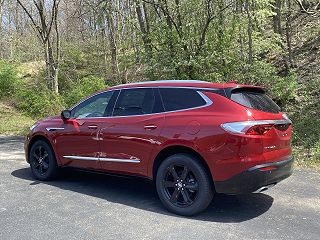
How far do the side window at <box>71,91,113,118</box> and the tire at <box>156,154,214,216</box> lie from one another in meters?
1.54

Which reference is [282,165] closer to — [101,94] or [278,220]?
[278,220]

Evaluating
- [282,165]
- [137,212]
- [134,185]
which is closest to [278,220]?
[282,165]

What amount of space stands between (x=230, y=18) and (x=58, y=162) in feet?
24.5

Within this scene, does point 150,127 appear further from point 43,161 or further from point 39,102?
point 39,102

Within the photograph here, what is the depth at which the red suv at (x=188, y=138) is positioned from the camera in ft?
15.0

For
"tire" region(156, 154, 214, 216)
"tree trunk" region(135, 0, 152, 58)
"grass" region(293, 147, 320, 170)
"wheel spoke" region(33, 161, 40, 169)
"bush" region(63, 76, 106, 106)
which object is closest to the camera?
"tire" region(156, 154, 214, 216)

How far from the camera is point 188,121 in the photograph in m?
4.87

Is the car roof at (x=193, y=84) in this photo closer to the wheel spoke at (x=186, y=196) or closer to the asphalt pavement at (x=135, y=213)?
the wheel spoke at (x=186, y=196)

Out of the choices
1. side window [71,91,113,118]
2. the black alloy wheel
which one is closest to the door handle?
the black alloy wheel

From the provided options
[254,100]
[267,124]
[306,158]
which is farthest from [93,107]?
[306,158]

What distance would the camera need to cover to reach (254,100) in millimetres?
5039

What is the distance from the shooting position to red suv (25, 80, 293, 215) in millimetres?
4559

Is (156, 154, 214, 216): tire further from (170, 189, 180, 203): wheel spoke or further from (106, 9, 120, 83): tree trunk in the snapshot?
(106, 9, 120, 83): tree trunk

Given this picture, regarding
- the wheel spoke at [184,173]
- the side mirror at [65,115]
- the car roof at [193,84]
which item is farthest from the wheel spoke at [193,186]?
the side mirror at [65,115]
